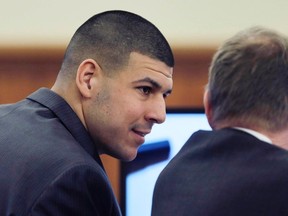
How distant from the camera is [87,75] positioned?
1420 mm

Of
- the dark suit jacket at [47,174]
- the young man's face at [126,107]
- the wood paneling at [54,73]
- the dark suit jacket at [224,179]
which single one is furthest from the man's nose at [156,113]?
the wood paneling at [54,73]

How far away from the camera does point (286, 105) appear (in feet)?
3.28

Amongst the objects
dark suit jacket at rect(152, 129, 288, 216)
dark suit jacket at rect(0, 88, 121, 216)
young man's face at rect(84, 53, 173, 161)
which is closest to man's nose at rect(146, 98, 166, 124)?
young man's face at rect(84, 53, 173, 161)

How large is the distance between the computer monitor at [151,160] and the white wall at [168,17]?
0.44 meters

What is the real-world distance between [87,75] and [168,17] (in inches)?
36.4

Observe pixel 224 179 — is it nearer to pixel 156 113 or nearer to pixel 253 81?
pixel 253 81

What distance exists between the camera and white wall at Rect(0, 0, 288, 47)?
7.47 feet

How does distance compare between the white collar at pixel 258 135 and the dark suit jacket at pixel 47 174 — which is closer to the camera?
the white collar at pixel 258 135

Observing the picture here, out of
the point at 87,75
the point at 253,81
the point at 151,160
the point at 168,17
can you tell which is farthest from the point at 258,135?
the point at 168,17

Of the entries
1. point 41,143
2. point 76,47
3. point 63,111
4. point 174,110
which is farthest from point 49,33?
point 41,143

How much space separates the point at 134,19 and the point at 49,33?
851 millimetres

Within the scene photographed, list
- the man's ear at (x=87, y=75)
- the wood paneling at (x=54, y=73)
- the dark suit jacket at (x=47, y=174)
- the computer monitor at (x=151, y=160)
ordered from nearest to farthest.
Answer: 1. the dark suit jacket at (x=47, y=174)
2. the man's ear at (x=87, y=75)
3. the computer monitor at (x=151, y=160)
4. the wood paneling at (x=54, y=73)

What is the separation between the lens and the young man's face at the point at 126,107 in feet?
4.64

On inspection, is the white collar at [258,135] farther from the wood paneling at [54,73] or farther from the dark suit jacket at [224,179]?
the wood paneling at [54,73]
